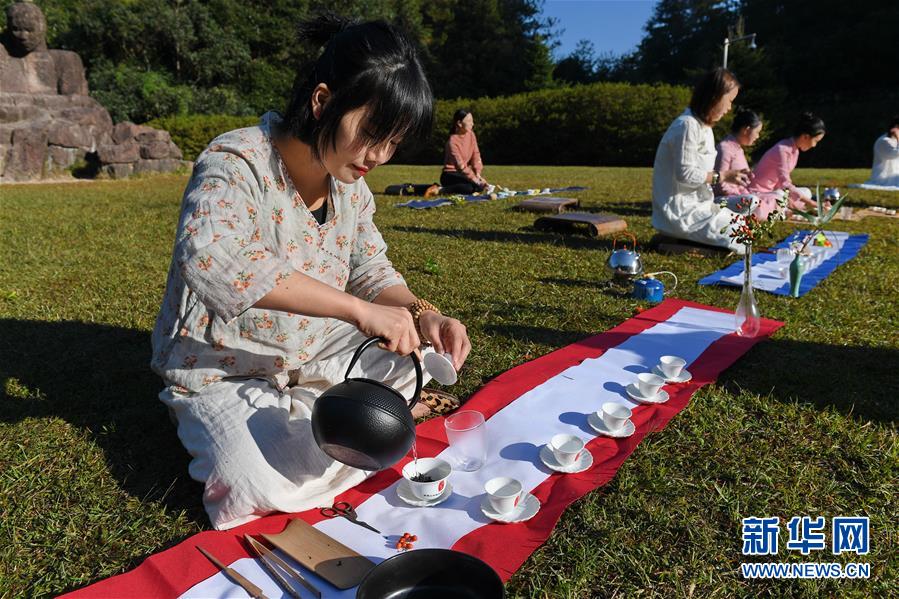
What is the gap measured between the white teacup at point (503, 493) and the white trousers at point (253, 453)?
0.49 m

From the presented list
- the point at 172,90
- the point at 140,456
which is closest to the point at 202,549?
the point at 140,456

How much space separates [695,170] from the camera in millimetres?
5609

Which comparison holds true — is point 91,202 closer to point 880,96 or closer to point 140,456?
point 140,456

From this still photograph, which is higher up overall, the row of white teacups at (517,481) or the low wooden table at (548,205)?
the low wooden table at (548,205)

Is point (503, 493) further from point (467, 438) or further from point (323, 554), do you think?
point (323, 554)

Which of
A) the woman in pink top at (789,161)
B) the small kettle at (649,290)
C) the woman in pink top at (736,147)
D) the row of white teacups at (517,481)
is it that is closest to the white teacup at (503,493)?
the row of white teacups at (517,481)

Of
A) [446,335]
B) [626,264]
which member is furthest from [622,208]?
[446,335]

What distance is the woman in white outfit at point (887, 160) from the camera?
993cm

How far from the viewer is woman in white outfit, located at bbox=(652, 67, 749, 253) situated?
17.7 ft

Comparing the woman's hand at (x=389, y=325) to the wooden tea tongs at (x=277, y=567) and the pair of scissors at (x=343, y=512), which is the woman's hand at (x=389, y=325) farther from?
the wooden tea tongs at (x=277, y=567)

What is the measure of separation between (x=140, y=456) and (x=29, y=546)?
0.53m

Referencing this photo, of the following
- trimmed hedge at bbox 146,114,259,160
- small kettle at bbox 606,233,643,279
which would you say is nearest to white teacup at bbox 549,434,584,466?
small kettle at bbox 606,233,643,279

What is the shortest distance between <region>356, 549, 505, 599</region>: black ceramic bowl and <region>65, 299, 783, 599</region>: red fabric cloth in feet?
0.77

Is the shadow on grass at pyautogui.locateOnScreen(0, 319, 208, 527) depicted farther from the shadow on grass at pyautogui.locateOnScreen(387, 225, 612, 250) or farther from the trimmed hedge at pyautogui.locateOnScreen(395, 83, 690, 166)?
the trimmed hedge at pyautogui.locateOnScreen(395, 83, 690, 166)
